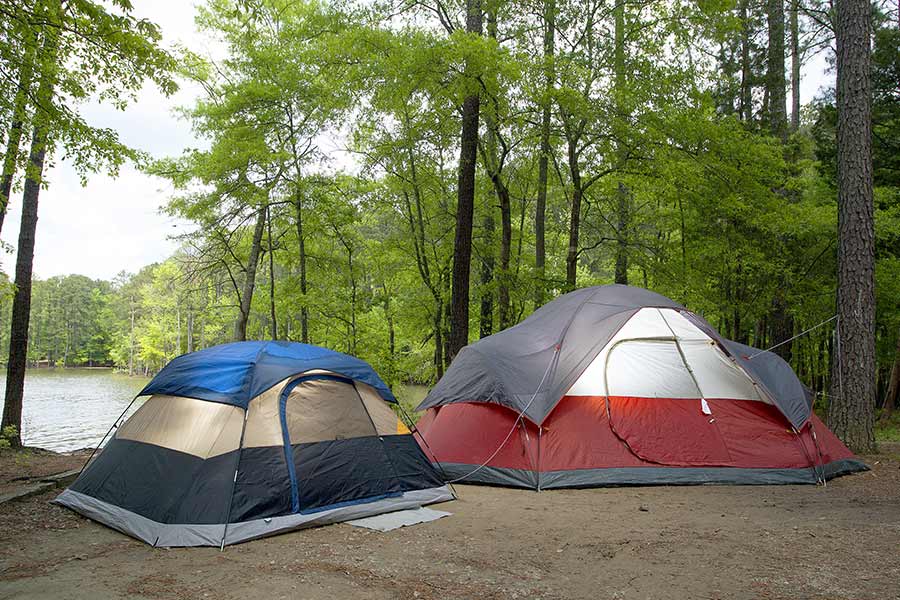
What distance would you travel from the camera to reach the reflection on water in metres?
14.5

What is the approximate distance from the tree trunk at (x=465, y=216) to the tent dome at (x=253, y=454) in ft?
13.2

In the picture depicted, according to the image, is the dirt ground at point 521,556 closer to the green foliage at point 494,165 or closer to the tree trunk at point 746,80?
the green foliage at point 494,165

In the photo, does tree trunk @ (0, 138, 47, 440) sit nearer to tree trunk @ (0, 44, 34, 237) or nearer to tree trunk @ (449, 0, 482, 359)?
tree trunk @ (0, 44, 34, 237)

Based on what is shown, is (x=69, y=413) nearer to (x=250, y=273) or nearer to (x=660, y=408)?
(x=250, y=273)

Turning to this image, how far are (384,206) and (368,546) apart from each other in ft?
37.1

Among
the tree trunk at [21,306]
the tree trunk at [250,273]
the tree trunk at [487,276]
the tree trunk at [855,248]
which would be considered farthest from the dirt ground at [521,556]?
the tree trunk at [250,273]

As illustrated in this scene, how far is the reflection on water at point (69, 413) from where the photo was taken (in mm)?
14466

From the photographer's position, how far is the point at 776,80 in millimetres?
13820

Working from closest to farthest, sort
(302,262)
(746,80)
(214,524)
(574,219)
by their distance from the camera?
(214,524) < (574,219) < (746,80) < (302,262)

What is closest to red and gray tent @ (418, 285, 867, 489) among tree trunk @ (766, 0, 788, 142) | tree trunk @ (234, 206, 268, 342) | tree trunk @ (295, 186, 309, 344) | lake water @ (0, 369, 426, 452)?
lake water @ (0, 369, 426, 452)

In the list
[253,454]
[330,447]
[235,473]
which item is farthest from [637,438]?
[235,473]

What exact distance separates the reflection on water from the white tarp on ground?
10.5 meters

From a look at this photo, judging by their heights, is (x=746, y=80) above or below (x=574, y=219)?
above

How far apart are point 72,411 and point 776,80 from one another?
79.0 ft
